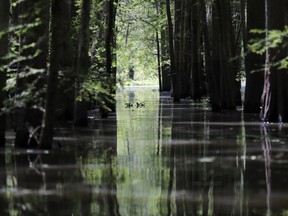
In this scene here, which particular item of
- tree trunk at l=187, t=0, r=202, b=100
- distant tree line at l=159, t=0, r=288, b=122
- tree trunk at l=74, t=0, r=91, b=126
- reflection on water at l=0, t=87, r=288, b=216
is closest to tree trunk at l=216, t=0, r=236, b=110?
distant tree line at l=159, t=0, r=288, b=122

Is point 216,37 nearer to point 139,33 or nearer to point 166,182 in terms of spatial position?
point 166,182

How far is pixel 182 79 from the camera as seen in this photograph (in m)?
39.7

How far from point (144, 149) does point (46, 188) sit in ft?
15.1

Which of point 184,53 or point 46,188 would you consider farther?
point 184,53

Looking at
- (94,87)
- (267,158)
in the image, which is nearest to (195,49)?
(94,87)

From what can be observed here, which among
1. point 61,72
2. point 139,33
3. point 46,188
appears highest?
point 139,33

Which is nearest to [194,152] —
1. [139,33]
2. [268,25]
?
[268,25]

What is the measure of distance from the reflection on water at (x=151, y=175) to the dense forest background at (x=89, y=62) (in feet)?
4.11

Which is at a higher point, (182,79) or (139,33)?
(139,33)

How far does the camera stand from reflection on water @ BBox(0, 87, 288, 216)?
24.5 feet

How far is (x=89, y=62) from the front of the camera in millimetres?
20422

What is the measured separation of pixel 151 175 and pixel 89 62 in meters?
11.2

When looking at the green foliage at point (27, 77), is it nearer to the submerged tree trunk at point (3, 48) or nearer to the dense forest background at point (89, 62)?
the dense forest background at point (89, 62)

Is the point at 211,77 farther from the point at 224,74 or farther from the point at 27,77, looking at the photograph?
the point at 27,77
